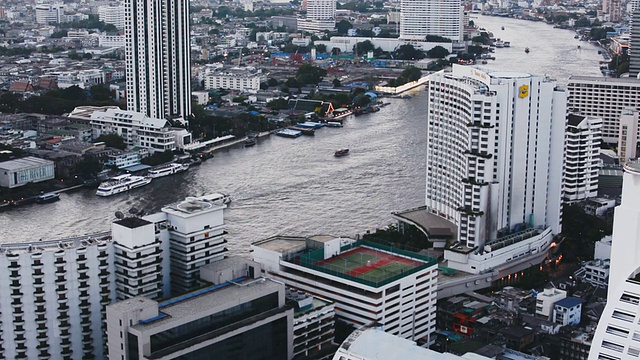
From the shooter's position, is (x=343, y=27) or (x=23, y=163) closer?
(x=23, y=163)

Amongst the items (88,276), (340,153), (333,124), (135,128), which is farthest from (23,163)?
(88,276)

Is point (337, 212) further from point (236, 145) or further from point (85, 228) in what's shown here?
point (236, 145)

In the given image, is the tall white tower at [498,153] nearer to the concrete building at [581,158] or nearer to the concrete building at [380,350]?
the concrete building at [581,158]

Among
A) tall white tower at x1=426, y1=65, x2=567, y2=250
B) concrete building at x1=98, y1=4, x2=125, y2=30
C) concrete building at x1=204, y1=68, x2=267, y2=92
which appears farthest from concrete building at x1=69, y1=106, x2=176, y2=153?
concrete building at x1=98, y1=4, x2=125, y2=30

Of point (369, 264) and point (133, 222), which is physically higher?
point (133, 222)

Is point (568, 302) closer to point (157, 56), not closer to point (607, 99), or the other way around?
point (607, 99)

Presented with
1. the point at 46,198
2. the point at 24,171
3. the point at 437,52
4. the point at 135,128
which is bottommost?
the point at 46,198

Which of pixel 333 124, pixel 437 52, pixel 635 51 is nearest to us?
pixel 333 124
